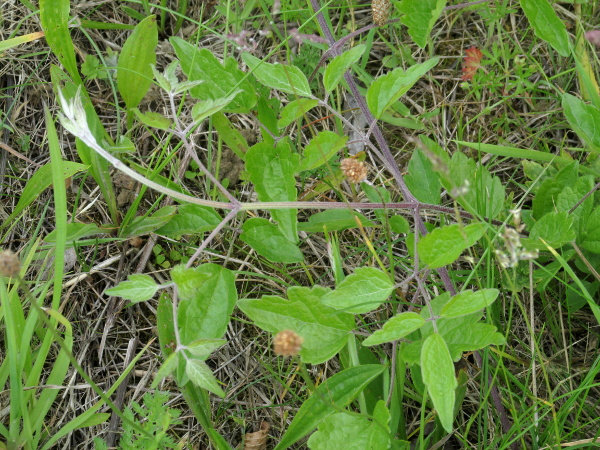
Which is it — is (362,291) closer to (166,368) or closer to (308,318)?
(308,318)

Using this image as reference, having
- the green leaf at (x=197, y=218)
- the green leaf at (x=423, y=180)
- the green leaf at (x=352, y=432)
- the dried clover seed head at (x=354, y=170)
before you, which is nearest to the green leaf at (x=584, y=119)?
the green leaf at (x=423, y=180)

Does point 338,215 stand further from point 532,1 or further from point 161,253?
point 532,1

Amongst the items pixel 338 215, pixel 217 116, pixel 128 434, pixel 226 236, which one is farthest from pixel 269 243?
pixel 128 434

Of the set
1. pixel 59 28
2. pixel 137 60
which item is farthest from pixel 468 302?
pixel 59 28

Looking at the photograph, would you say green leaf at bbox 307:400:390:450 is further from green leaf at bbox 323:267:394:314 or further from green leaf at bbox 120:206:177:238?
green leaf at bbox 120:206:177:238

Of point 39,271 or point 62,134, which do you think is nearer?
point 39,271

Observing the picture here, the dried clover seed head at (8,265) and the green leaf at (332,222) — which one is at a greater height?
the dried clover seed head at (8,265)

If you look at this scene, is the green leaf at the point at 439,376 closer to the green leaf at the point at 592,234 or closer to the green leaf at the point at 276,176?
the green leaf at the point at 276,176
